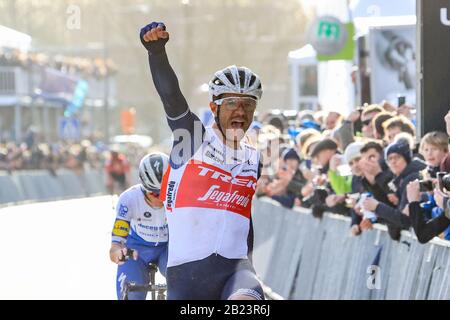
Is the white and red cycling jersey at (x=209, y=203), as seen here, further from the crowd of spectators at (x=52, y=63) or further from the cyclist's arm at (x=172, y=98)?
the crowd of spectators at (x=52, y=63)

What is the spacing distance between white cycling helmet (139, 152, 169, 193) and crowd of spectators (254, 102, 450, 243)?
1.55 metres

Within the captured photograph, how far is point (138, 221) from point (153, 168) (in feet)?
2.85

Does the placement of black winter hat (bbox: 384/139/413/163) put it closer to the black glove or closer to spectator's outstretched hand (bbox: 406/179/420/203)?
spectator's outstretched hand (bbox: 406/179/420/203)

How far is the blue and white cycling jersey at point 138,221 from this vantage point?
9875 mm

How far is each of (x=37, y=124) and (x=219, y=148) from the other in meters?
53.5

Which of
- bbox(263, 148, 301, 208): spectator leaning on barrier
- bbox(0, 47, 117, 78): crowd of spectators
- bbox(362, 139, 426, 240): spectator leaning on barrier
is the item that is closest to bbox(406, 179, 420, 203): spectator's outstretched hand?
bbox(362, 139, 426, 240): spectator leaning on barrier

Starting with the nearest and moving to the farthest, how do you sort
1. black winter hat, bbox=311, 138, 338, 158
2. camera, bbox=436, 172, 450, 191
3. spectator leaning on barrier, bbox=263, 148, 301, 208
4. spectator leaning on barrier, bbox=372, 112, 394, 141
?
1. camera, bbox=436, 172, 450, 191
2. spectator leaning on barrier, bbox=372, 112, 394, 141
3. black winter hat, bbox=311, 138, 338, 158
4. spectator leaning on barrier, bbox=263, 148, 301, 208

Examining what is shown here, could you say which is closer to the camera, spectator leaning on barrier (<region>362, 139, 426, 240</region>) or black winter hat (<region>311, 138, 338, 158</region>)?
spectator leaning on barrier (<region>362, 139, 426, 240</region>)

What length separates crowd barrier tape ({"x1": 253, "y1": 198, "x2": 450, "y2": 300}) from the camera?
30.4 feet

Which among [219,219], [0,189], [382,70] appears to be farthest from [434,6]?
[0,189]

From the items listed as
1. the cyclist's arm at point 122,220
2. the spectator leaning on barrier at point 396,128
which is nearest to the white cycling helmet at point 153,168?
the cyclist's arm at point 122,220

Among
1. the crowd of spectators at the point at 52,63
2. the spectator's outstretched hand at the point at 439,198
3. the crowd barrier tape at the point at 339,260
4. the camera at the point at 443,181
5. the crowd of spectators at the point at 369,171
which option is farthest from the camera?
the crowd of spectators at the point at 52,63

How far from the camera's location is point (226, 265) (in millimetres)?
7102

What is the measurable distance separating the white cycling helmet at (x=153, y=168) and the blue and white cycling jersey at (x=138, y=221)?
484 mm
